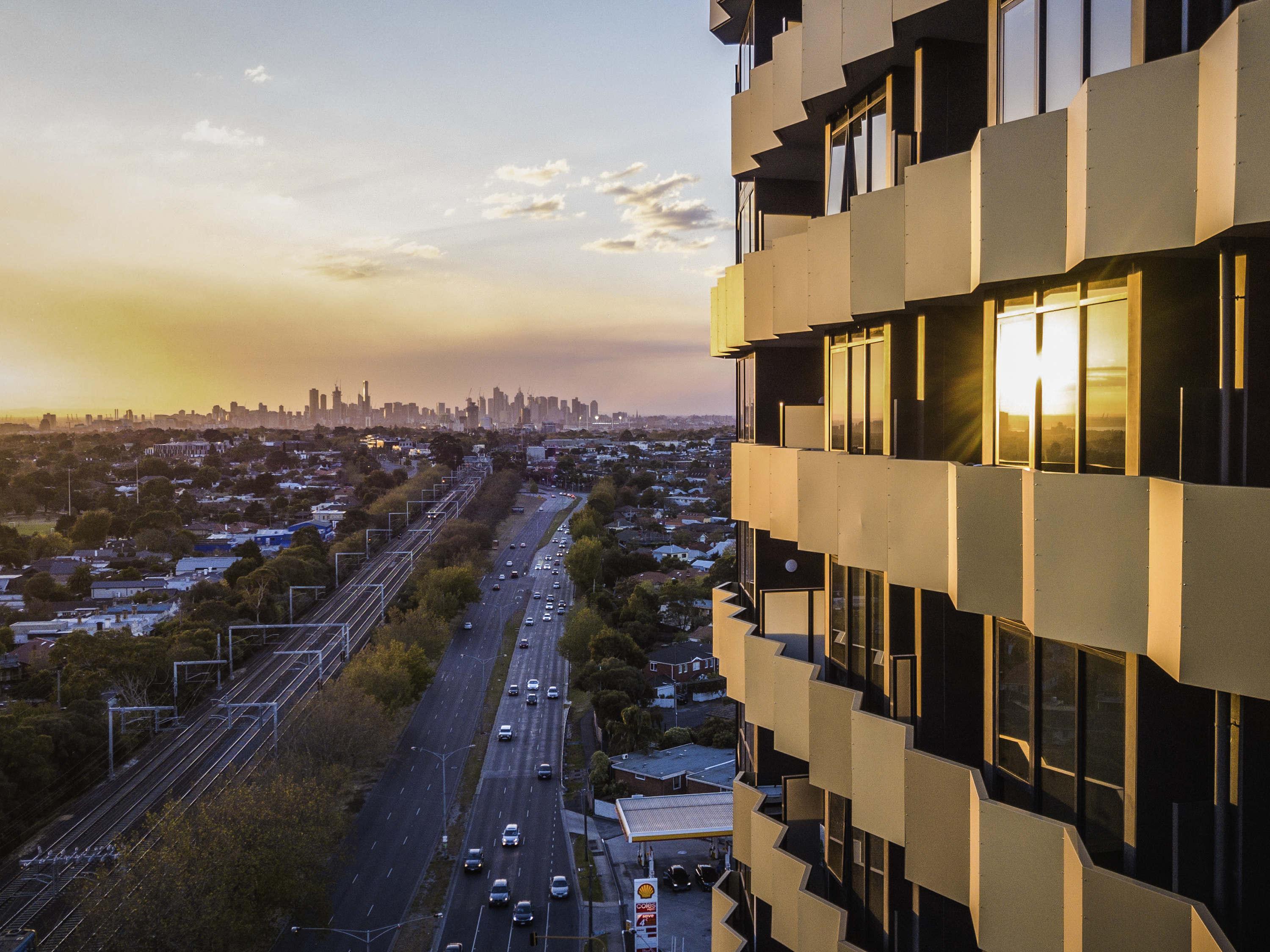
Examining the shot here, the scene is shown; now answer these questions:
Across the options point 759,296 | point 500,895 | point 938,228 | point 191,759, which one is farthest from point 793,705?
point 191,759

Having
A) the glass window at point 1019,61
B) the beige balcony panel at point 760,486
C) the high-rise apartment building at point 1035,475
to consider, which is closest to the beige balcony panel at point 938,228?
the high-rise apartment building at point 1035,475

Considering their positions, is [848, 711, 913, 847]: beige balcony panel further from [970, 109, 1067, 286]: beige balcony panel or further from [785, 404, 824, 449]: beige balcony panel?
[785, 404, 824, 449]: beige balcony panel

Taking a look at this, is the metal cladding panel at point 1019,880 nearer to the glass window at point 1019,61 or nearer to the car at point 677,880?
the glass window at point 1019,61

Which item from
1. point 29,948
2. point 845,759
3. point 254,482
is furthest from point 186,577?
point 845,759

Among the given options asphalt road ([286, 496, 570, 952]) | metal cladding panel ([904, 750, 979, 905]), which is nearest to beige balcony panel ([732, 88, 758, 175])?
metal cladding panel ([904, 750, 979, 905])

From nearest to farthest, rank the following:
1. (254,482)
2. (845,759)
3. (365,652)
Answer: (845,759) → (365,652) → (254,482)

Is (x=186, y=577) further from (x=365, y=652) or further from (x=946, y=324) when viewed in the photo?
(x=946, y=324)
